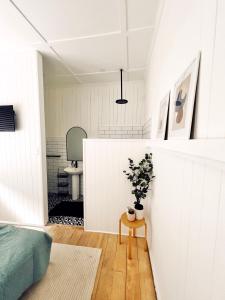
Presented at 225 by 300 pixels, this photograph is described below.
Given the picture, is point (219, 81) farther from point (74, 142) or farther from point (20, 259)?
point (74, 142)

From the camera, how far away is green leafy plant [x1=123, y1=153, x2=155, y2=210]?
5.68 ft

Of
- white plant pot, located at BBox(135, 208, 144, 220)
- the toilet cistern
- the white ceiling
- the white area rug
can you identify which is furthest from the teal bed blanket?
the white ceiling

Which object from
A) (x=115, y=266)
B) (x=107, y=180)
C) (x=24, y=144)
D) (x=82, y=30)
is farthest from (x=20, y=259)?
(x=82, y=30)

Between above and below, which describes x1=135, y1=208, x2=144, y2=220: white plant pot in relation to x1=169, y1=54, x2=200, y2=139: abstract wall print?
below

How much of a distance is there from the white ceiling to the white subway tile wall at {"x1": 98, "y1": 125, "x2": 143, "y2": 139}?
1.17 m

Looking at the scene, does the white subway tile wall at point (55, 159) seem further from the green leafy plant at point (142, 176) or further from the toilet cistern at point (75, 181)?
the green leafy plant at point (142, 176)

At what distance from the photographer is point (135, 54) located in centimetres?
208

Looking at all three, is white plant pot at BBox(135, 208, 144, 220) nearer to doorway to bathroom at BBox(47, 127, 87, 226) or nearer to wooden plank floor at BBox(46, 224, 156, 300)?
wooden plank floor at BBox(46, 224, 156, 300)

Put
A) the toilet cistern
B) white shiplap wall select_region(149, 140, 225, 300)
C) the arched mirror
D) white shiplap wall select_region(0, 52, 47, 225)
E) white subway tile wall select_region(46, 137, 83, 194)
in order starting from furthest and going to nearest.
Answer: white subway tile wall select_region(46, 137, 83, 194)
the arched mirror
the toilet cistern
white shiplap wall select_region(0, 52, 47, 225)
white shiplap wall select_region(149, 140, 225, 300)

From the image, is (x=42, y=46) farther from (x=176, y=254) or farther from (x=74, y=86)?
(x=176, y=254)

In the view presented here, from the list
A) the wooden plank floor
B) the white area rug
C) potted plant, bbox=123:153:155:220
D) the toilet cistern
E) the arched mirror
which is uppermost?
the arched mirror

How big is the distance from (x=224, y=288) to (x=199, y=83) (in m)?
0.70

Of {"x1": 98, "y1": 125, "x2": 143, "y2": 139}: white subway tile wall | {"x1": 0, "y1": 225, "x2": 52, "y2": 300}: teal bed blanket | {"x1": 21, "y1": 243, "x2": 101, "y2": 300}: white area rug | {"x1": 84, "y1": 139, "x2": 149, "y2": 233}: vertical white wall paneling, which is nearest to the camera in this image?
{"x1": 0, "y1": 225, "x2": 52, "y2": 300}: teal bed blanket

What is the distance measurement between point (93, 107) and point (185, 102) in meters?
2.75
